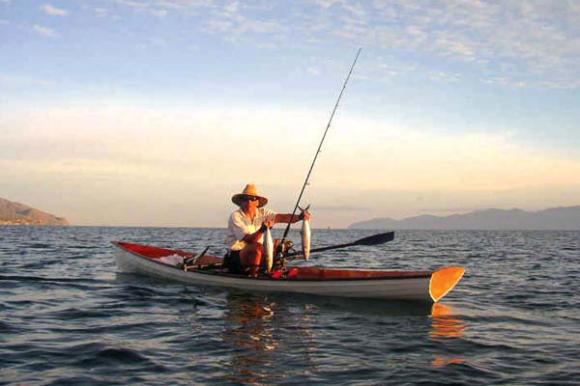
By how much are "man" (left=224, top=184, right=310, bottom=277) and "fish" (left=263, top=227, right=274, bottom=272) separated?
232 mm

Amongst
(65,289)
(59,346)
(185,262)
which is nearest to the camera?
(59,346)

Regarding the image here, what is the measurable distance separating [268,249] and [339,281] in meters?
1.63

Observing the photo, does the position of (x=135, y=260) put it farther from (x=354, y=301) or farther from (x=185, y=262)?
(x=354, y=301)

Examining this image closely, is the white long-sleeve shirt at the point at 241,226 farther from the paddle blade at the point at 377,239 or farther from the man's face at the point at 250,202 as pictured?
the paddle blade at the point at 377,239

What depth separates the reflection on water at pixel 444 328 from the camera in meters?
7.11

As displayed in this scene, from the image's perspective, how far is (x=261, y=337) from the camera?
8.28m

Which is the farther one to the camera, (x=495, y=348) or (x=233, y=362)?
(x=495, y=348)

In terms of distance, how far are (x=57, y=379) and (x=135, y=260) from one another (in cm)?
1021

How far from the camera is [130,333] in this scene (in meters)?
8.37

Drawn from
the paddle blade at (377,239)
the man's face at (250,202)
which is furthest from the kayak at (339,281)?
the man's face at (250,202)

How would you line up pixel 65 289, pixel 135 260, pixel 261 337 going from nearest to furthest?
1. pixel 261 337
2. pixel 65 289
3. pixel 135 260

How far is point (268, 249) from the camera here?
11820 mm

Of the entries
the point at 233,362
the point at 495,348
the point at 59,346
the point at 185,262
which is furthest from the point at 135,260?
the point at 495,348

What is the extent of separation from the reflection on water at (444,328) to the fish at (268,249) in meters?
3.48
